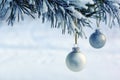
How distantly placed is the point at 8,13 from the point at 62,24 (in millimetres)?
352

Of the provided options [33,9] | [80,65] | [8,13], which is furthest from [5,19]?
[80,65]

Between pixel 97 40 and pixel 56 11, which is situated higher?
pixel 56 11

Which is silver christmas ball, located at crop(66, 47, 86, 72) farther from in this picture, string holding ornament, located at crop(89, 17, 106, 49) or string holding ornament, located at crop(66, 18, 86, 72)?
string holding ornament, located at crop(89, 17, 106, 49)

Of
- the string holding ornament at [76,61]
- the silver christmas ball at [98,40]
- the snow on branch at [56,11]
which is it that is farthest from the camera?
Answer: the silver christmas ball at [98,40]

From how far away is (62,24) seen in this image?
1.60m

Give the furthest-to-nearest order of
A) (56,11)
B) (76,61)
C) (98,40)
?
(98,40)
(76,61)
(56,11)

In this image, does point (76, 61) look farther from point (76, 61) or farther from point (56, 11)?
point (56, 11)

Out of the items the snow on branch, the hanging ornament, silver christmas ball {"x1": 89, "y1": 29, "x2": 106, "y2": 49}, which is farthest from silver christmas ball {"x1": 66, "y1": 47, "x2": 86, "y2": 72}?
silver christmas ball {"x1": 89, "y1": 29, "x2": 106, "y2": 49}

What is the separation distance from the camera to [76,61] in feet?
6.31

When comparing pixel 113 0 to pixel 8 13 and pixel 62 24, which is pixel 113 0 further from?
pixel 8 13

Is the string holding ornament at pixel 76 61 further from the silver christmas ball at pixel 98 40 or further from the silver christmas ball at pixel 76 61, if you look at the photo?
the silver christmas ball at pixel 98 40

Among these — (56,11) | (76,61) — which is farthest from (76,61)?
(56,11)

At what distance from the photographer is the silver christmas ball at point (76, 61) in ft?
6.28

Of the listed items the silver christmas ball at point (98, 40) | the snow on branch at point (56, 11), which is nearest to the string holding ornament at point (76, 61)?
the snow on branch at point (56, 11)
